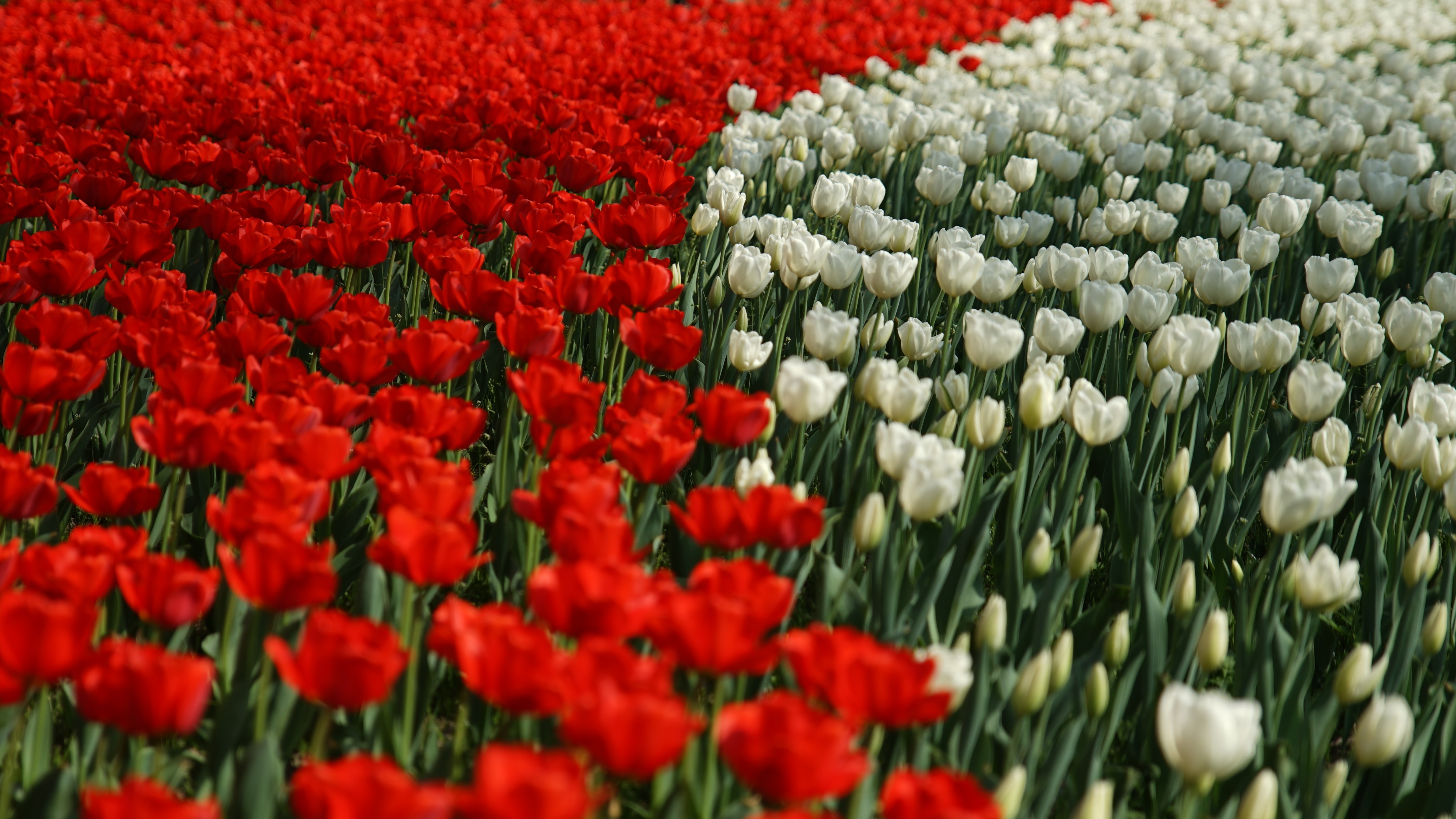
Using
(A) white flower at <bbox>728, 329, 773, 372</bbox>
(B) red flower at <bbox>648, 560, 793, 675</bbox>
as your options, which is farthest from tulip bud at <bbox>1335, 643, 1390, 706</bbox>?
(A) white flower at <bbox>728, 329, 773, 372</bbox>

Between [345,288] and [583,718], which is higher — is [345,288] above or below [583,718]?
below

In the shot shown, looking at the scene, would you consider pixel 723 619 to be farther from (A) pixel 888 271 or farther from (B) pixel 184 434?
(A) pixel 888 271

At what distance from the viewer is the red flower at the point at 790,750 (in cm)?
126

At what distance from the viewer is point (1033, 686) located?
1810mm

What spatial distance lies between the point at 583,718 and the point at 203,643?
3.62ft

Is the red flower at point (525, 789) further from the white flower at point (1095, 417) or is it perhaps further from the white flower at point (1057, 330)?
the white flower at point (1057, 330)

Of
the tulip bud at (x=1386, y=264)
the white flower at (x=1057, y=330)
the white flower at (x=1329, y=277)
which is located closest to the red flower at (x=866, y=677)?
the white flower at (x=1057, y=330)

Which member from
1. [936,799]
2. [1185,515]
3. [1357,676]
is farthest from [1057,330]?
[936,799]

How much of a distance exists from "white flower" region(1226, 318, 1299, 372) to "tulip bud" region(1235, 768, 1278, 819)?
1.53 meters

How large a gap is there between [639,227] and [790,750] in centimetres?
226

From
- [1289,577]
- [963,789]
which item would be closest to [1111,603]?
[1289,577]

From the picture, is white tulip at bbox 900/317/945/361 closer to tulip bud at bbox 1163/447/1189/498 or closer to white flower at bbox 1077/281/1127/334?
white flower at bbox 1077/281/1127/334

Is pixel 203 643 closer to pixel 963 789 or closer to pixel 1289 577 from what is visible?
pixel 963 789

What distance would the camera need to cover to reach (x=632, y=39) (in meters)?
8.41
